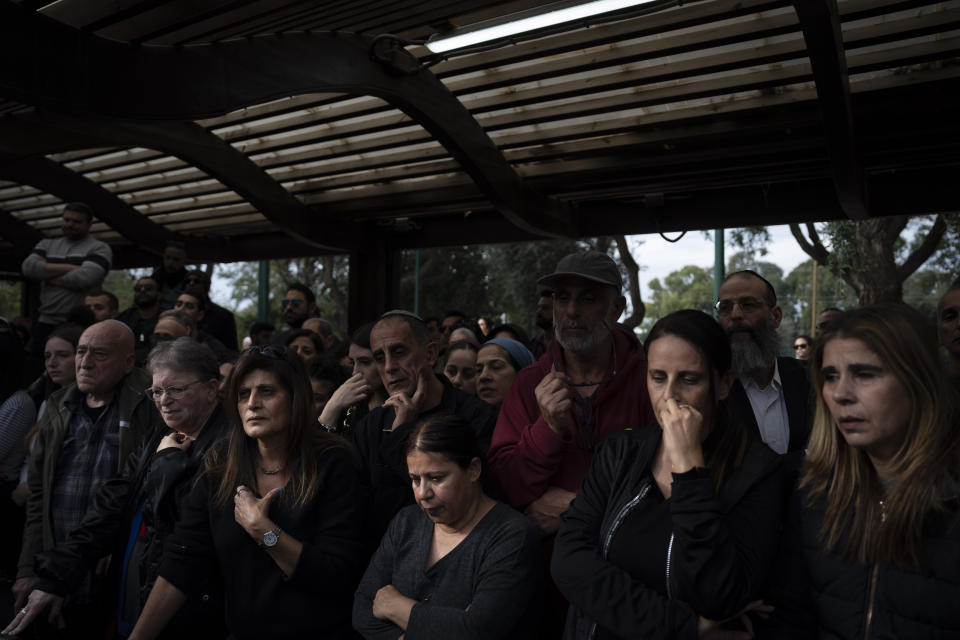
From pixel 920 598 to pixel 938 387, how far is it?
0.58 metres

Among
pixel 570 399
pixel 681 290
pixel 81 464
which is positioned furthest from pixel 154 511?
pixel 681 290

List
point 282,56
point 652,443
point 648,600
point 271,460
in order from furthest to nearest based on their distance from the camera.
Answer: point 282,56, point 271,460, point 652,443, point 648,600

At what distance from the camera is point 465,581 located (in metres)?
2.86

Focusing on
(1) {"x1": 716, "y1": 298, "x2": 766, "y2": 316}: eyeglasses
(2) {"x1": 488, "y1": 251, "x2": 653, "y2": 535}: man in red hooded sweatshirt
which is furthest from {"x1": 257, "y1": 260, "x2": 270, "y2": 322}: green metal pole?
(2) {"x1": 488, "y1": 251, "x2": 653, "y2": 535}: man in red hooded sweatshirt

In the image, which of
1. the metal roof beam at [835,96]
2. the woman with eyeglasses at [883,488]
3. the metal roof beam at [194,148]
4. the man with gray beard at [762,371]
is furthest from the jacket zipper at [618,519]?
the metal roof beam at [194,148]

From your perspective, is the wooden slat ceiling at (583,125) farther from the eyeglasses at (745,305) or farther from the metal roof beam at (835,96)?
the eyeglasses at (745,305)

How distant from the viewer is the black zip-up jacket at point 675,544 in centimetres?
225

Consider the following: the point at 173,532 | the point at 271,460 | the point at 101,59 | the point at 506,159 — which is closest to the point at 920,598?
the point at 271,460

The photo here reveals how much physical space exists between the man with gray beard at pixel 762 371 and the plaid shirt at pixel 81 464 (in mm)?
3362

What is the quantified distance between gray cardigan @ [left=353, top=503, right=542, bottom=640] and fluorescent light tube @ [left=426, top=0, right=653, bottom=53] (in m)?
3.47

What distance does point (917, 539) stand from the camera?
2.11 metres

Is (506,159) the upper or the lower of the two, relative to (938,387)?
upper

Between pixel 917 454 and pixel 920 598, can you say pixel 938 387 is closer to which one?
pixel 917 454

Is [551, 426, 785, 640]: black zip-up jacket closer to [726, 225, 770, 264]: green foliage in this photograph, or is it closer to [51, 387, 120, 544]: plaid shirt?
[51, 387, 120, 544]: plaid shirt
